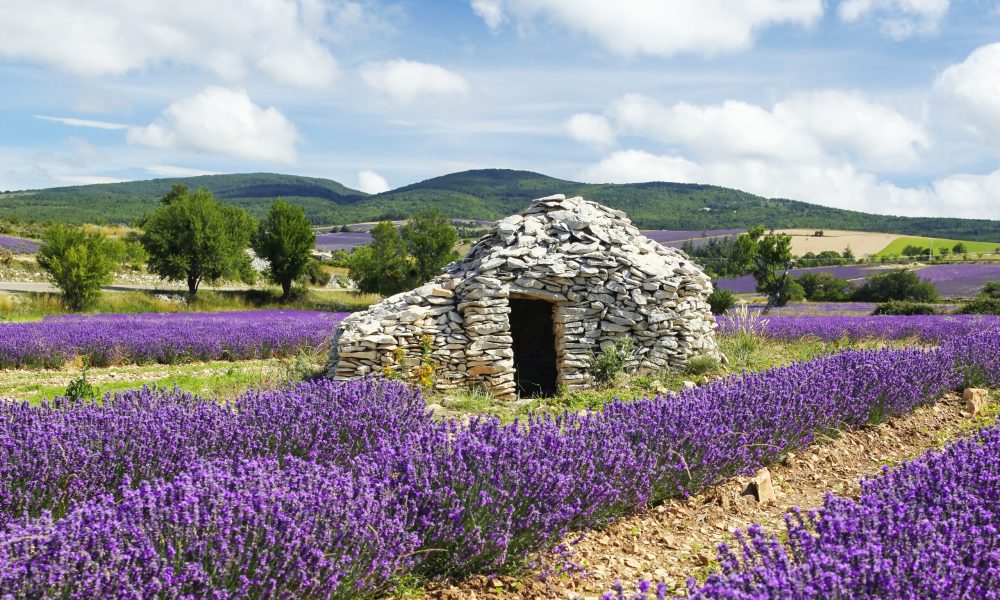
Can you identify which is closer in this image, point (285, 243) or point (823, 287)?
point (285, 243)

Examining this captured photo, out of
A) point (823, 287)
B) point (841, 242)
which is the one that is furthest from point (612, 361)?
point (841, 242)

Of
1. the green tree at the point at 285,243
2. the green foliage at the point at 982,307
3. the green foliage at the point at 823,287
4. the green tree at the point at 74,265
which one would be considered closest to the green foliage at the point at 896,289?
the green foliage at the point at 823,287

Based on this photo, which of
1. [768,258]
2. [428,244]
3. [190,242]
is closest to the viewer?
[190,242]

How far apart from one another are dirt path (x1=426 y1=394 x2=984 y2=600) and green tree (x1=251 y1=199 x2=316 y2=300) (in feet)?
77.0

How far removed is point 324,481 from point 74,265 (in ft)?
65.0

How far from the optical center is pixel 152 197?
105 meters

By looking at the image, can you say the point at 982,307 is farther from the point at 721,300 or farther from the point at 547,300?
the point at 547,300

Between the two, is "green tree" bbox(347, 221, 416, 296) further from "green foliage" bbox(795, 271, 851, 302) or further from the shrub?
the shrub

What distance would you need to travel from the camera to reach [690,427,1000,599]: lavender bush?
2.04m

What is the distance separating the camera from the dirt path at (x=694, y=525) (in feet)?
10.3

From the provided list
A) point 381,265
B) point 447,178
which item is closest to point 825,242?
point 381,265

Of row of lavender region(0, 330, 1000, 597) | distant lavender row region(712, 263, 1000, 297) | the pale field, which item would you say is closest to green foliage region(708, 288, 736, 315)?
distant lavender row region(712, 263, 1000, 297)

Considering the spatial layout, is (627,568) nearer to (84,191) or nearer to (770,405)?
(770,405)

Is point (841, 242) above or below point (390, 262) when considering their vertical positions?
above
